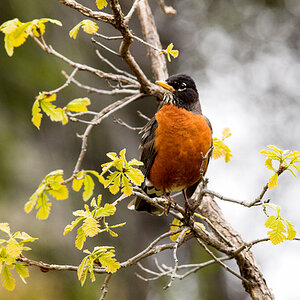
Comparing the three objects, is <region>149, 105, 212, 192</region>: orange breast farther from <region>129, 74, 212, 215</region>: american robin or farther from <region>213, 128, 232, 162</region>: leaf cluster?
<region>213, 128, 232, 162</region>: leaf cluster

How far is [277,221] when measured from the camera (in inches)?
84.1

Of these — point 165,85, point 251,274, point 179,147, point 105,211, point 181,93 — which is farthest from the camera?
point 181,93

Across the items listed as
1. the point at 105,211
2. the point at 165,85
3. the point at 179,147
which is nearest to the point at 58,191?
the point at 105,211

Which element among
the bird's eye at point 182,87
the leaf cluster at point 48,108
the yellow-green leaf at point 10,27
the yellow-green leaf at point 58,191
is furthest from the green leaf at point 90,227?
the bird's eye at point 182,87

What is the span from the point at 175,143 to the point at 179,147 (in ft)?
0.14

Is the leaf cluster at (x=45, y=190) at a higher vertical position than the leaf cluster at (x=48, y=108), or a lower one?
lower

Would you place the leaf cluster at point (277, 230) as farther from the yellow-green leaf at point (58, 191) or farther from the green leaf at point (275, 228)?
Result: the yellow-green leaf at point (58, 191)

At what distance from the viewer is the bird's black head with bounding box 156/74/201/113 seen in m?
3.81

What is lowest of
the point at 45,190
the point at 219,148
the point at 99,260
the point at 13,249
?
the point at 13,249

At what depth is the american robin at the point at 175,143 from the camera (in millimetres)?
3523

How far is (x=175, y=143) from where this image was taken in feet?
11.7

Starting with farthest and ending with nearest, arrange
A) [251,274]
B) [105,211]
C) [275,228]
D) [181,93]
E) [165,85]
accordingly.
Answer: [181,93] → [165,85] → [251,274] → [105,211] → [275,228]

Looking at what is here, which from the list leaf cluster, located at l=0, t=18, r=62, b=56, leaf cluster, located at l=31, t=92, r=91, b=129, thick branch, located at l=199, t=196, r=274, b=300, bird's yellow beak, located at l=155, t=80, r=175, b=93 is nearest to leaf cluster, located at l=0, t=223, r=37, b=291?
leaf cluster, located at l=31, t=92, r=91, b=129

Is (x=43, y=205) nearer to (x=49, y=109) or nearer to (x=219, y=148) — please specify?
(x=49, y=109)
